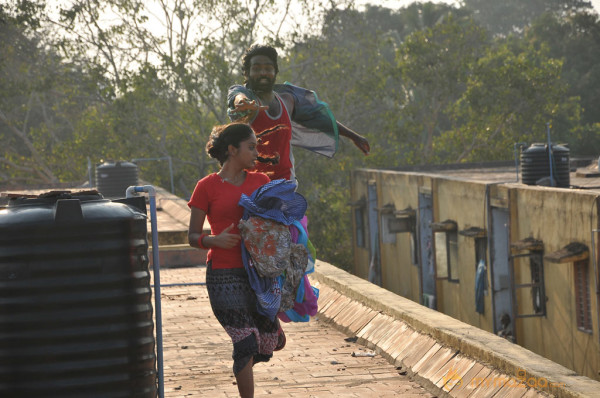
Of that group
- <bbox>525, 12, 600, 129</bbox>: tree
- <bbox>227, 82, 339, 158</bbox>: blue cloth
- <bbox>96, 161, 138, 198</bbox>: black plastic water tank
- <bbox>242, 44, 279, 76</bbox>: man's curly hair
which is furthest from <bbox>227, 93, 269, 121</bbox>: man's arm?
<bbox>525, 12, 600, 129</bbox>: tree

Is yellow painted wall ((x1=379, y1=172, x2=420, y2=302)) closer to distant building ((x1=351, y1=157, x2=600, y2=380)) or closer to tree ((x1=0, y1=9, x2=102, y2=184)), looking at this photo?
distant building ((x1=351, y1=157, x2=600, y2=380))

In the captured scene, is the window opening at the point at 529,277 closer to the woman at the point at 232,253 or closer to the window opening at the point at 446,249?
the window opening at the point at 446,249

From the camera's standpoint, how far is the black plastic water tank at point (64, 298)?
3600 millimetres

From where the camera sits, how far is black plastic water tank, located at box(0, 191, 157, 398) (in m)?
3.60

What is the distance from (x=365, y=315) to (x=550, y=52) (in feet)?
122

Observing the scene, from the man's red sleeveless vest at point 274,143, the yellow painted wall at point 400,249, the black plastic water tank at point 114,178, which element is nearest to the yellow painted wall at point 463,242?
the yellow painted wall at point 400,249

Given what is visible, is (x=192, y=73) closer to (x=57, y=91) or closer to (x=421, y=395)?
(x=57, y=91)

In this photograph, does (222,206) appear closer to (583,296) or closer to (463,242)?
(583,296)

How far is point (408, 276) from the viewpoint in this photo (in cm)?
2528

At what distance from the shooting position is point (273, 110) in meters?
5.32

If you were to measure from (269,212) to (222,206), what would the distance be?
219 millimetres

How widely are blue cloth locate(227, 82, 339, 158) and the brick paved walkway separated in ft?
4.25

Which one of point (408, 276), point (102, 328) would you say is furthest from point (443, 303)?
point (102, 328)

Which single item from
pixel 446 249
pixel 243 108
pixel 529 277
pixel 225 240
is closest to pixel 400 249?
pixel 446 249
